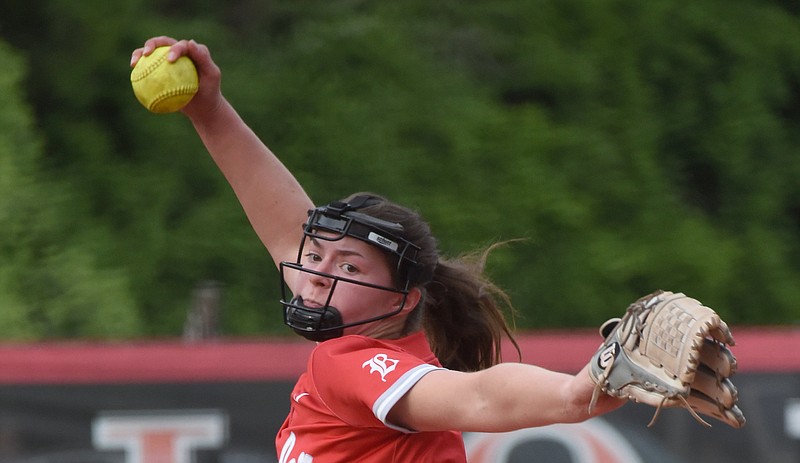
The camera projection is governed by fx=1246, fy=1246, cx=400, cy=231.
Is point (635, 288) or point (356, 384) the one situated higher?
point (356, 384)

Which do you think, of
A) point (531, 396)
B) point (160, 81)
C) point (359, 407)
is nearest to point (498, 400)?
point (531, 396)

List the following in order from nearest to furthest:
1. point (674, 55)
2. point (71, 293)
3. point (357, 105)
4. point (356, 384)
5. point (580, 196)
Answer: point (356, 384) < point (71, 293) < point (357, 105) < point (580, 196) < point (674, 55)

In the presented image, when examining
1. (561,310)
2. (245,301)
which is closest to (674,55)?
(561,310)

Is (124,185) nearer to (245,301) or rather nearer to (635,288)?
(245,301)

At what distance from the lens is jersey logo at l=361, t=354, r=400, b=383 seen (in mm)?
2398

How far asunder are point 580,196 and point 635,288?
850 mm

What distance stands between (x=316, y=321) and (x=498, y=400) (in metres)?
0.65

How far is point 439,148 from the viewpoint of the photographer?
956cm

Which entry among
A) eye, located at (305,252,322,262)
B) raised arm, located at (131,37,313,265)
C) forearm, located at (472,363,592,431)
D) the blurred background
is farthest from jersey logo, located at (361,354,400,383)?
the blurred background

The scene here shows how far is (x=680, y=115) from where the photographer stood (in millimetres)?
10883

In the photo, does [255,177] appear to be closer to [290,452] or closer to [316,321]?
[316,321]

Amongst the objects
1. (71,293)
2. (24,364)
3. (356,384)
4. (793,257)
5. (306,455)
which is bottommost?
(793,257)

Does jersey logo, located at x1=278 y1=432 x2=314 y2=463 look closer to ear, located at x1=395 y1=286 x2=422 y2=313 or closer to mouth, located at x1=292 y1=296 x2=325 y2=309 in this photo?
mouth, located at x1=292 y1=296 x2=325 y2=309

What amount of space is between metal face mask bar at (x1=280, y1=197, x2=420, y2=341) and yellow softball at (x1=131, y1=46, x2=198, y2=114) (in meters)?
0.50
